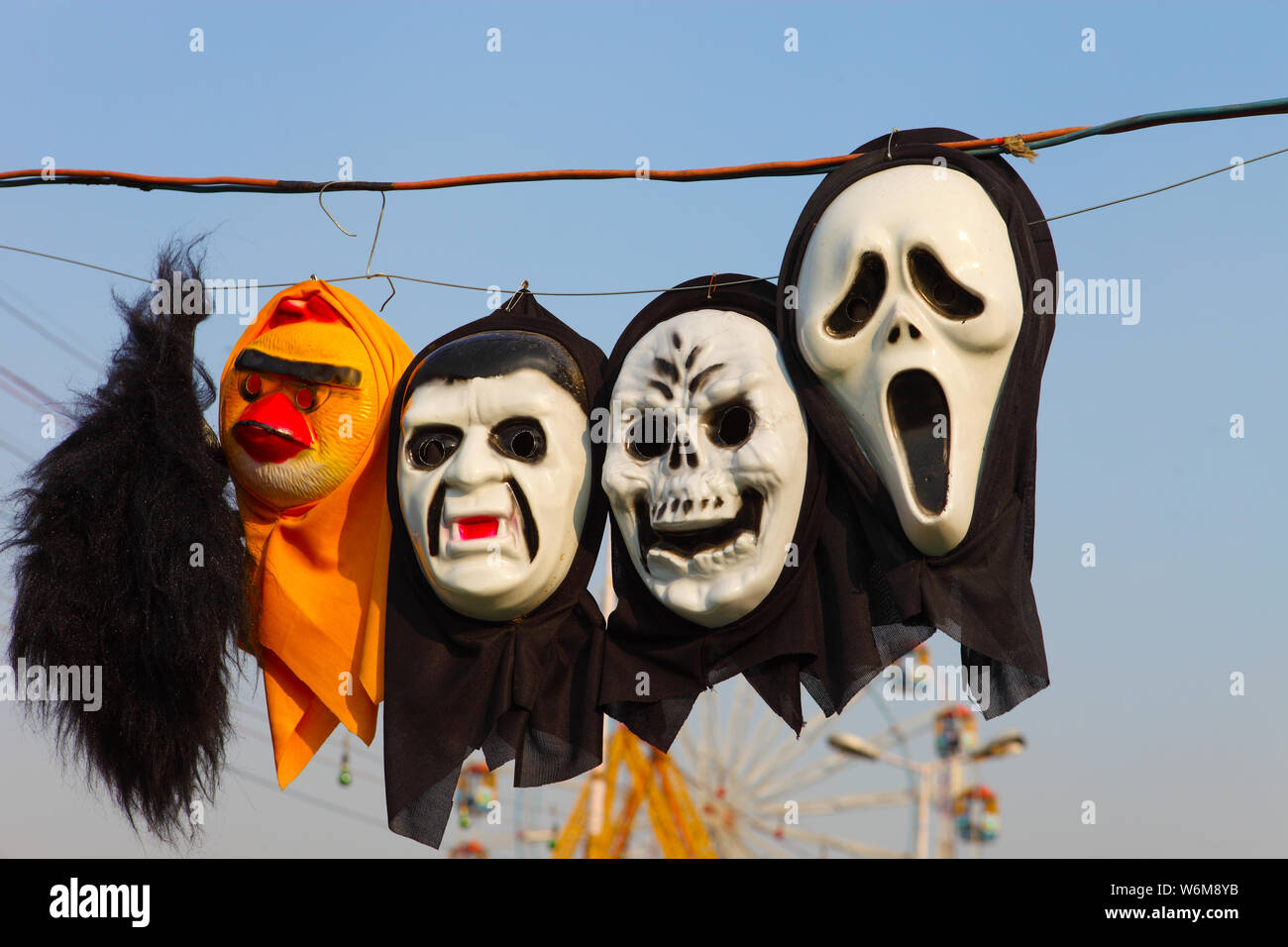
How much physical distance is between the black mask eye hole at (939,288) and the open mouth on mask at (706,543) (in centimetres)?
70

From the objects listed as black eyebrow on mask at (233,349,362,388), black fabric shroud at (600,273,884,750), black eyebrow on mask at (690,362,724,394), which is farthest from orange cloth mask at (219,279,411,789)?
black eyebrow on mask at (690,362,724,394)

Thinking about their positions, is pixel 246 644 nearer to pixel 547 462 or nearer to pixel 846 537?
pixel 547 462

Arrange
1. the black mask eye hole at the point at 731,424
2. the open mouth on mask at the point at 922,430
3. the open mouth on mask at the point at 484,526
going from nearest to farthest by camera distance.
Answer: the open mouth on mask at the point at 922,430 < the black mask eye hole at the point at 731,424 < the open mouth on mask at the point at 484,526

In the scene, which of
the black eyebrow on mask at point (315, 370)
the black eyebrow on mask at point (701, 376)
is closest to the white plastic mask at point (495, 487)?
the black eyebrow on mask at point (315, 370)

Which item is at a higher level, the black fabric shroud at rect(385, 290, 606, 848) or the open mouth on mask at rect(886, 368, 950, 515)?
the open mouth on mask at rect(886, 368, 950, 515)

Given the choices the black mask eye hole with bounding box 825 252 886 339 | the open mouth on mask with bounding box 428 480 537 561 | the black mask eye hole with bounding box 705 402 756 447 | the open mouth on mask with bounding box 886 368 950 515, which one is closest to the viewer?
the open mouth on mask with bounding box 886 368 950 515

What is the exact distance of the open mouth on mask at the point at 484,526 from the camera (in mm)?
4168

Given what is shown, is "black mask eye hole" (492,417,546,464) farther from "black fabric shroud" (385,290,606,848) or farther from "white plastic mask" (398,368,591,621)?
"black fabric shroud" (385,290,606,848)

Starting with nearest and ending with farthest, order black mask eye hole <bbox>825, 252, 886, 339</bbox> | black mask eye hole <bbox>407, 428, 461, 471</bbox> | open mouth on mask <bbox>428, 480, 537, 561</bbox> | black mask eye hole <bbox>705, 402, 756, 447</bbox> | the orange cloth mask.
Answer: black mask eye hole <bbox>825, 252, 886, 339</bbox>
black mask eye hole <bbox>705, 402, 756, 447</bbox>
open mouth on mask <bbox>428, 480, 537, 561</bbox>
black mask eye hole <bbox>407, 428, 461, 471</bbox>
the orange cloth mask

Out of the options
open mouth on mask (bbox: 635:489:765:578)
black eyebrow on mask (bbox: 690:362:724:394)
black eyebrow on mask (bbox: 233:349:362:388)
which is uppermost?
black eyebrow on mask (bbox: 233:349:362:388)

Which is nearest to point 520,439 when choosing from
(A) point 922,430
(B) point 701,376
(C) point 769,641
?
(B) point 701,376

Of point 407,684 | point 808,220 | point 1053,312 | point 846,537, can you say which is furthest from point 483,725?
point 1053,312

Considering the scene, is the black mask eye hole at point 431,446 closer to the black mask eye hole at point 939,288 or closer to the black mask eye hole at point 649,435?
the black mask eye hole at point 649,435

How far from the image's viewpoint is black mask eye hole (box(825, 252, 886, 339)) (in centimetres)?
388
